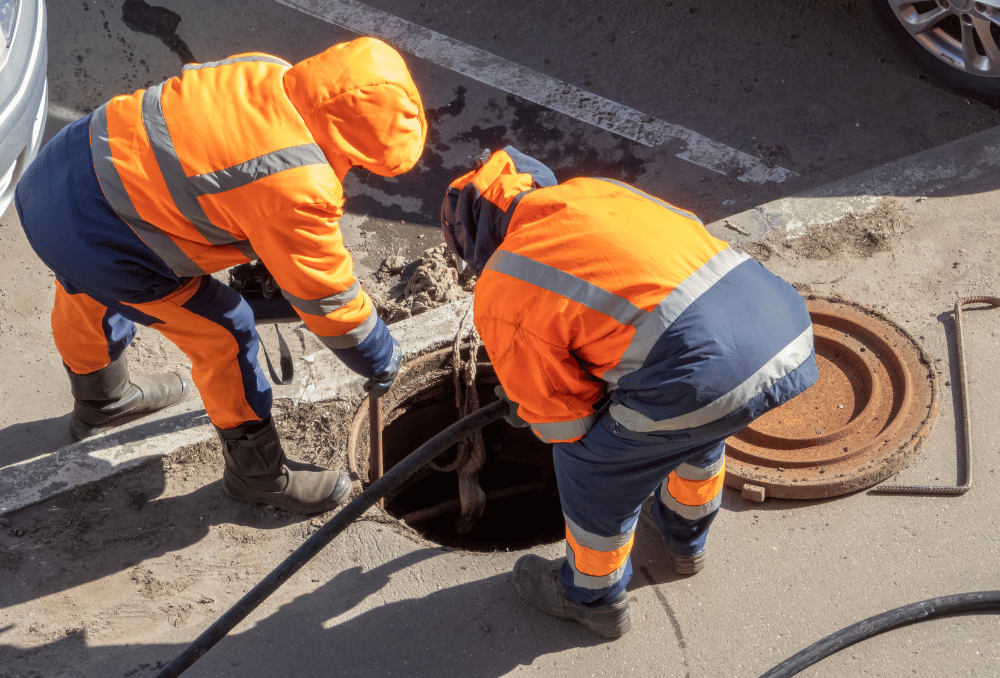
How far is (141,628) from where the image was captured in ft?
9.29

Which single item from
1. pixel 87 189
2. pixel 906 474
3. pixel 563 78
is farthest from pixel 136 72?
pixel 906 474

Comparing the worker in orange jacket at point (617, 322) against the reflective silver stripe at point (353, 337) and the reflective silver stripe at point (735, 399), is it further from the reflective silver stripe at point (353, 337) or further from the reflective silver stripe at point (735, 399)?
the reflective silver stripe at point (353, 337)

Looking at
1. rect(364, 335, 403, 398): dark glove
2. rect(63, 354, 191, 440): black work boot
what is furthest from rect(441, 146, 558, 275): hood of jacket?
rect(63, 354, 191, 440): black work boot

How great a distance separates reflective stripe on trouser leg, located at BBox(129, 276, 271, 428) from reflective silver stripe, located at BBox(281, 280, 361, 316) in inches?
18.0

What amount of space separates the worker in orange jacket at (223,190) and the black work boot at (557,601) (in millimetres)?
886

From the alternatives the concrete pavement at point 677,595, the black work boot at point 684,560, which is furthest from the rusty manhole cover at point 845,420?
the black work boot at point 684,560

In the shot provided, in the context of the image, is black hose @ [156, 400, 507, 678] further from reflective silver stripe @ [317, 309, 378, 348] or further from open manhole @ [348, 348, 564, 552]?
open manhole @ [348, 348, 564, 552]

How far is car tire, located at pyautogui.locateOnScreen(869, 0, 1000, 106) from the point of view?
4.43m

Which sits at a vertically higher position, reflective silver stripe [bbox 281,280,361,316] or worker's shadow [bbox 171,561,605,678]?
reflective silver stripe [bbox 281,280,361,316]

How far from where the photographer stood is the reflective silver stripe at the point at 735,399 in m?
1.97

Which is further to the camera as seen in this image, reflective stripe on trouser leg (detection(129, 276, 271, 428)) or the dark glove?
the dark glove

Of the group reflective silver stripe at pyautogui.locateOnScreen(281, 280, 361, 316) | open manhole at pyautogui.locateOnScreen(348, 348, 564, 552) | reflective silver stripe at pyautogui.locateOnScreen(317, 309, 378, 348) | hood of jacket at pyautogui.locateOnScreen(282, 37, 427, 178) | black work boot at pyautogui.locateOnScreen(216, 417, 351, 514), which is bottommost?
open manhole at pyautogui.locateOnScreen(348, 348, 564, 552)

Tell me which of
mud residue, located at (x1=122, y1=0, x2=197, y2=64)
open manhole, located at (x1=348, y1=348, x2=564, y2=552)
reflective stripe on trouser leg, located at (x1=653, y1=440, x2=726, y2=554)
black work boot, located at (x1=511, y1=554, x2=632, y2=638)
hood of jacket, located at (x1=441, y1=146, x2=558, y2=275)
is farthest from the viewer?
mud residue, located at (x1=122, y1=0, x2=197, y2=64)

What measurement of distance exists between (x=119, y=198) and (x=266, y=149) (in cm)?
52
